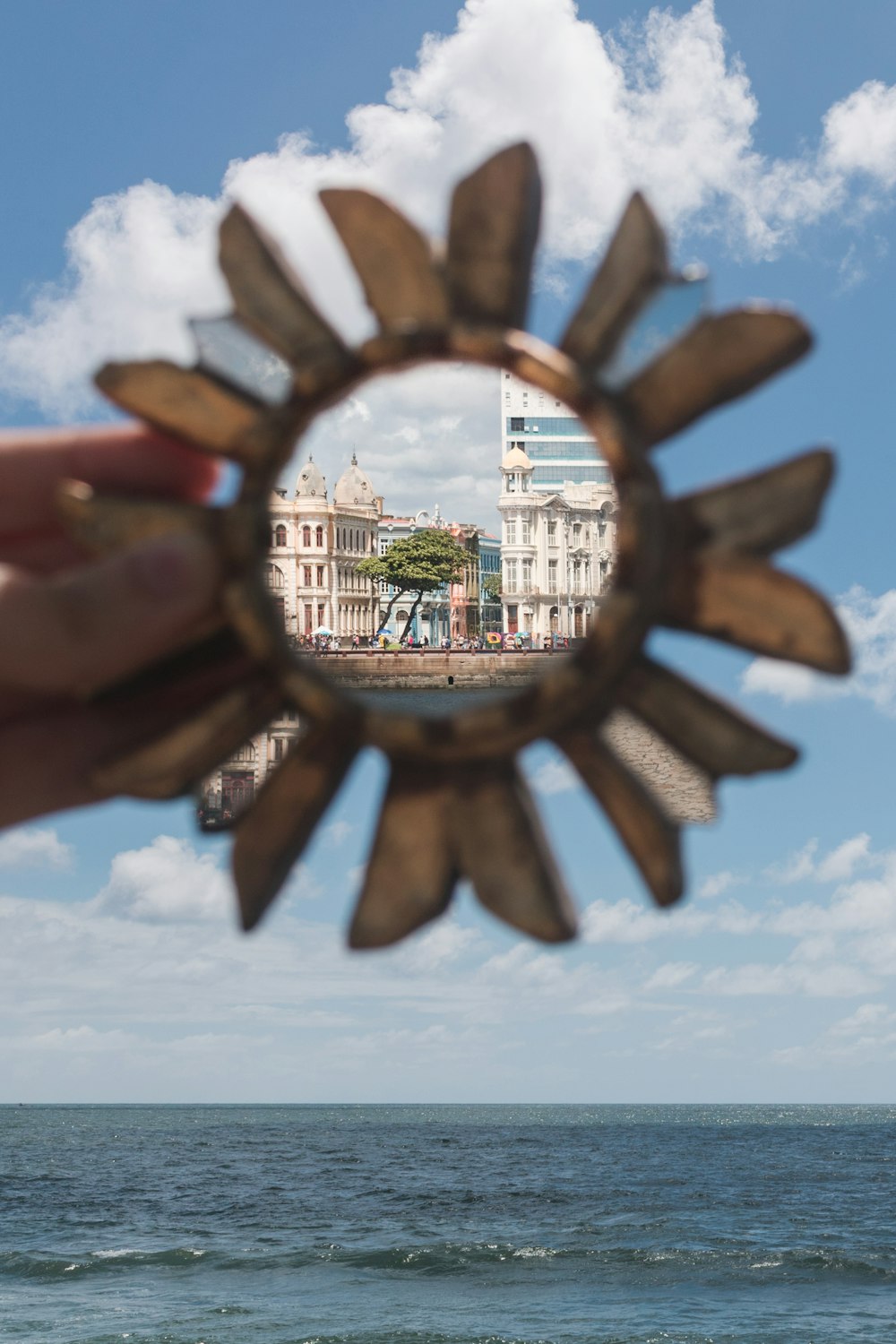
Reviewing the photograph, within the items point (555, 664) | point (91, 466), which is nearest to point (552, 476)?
point (91, 466)

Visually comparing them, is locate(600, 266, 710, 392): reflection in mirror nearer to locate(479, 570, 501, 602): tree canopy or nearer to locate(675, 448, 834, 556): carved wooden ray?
locate(675, 448, 834, 556): carved wooden ray

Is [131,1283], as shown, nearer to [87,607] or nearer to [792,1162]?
[87,607]

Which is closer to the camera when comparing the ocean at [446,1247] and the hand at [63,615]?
the hand at [63,615]

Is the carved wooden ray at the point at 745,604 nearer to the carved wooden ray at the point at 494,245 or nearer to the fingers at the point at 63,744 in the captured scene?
the carved wooden ray at the point at 494,245

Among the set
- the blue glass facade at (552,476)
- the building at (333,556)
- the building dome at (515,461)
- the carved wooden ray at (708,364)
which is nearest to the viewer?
the carved wooden ray at (708,364)

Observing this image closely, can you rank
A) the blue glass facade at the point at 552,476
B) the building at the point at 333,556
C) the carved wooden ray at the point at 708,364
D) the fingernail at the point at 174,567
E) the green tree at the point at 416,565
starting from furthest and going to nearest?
1. the green tree at the point at 416,565
2. the building at the point at 333,556
3. the blue glass facade at the point at 552,476
4. the carved wooden ray at the point at 708,364
5. the fingernail at the point at 174,567

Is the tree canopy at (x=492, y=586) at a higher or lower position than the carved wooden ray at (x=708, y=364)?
higher

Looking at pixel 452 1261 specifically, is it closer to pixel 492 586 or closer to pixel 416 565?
pixel 416 565

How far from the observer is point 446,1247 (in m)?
45.6

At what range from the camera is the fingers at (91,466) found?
87.5 inches

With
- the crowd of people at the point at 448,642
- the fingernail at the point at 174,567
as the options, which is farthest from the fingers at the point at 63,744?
the crowd of people at the point at 448,642

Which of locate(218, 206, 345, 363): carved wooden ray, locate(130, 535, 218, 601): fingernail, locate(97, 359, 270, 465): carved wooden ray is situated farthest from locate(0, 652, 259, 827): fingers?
locate(218, 206, 345, 363): carved wooden ray

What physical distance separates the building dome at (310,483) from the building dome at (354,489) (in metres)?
2.05

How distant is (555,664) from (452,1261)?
146 feet
